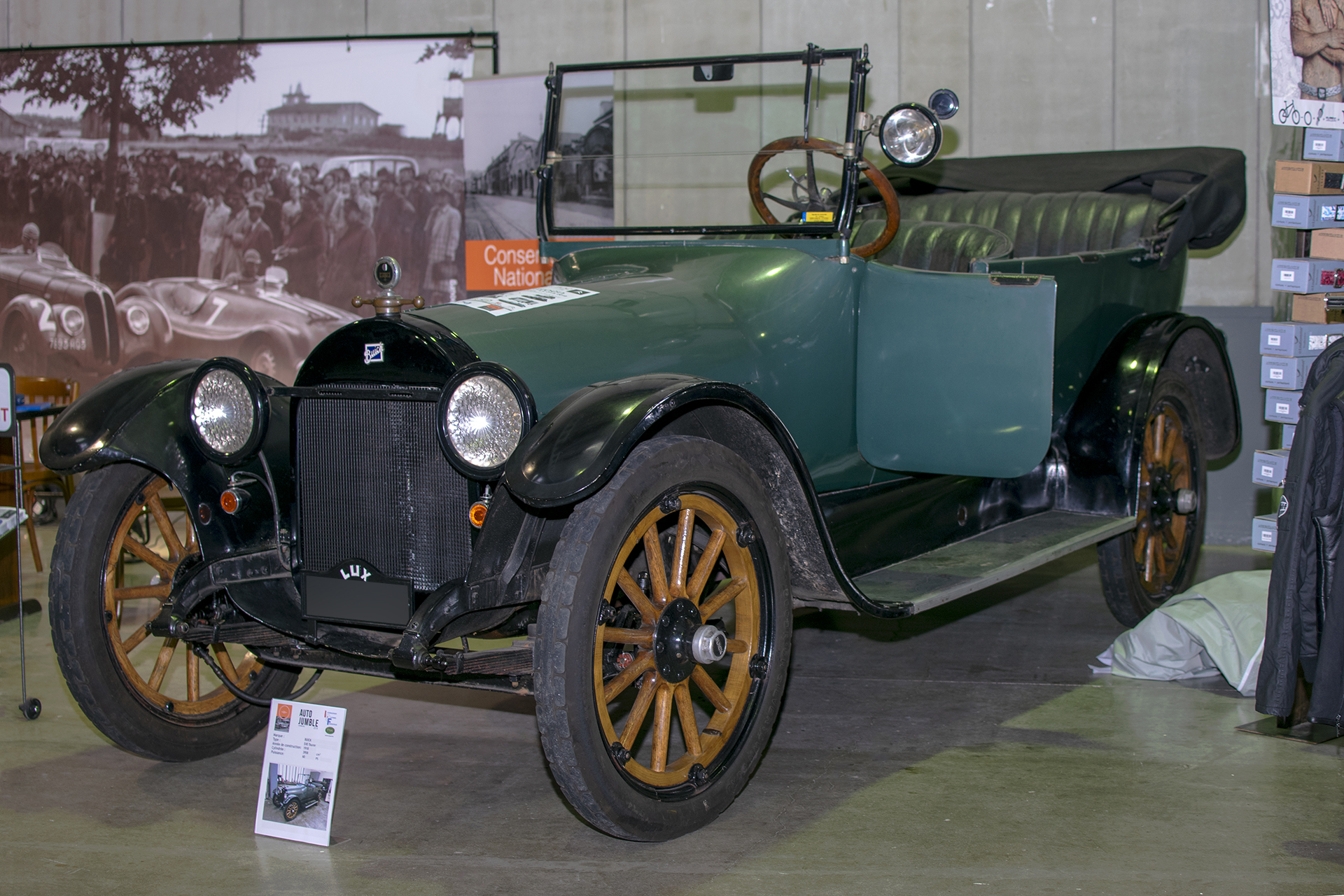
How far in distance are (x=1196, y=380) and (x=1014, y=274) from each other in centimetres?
167

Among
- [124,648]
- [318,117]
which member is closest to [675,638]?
[124,648]

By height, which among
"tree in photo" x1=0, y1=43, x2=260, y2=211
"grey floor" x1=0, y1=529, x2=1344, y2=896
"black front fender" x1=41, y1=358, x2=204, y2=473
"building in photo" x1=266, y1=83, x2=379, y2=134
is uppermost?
"tree in photo" x1=0, y1=43, x2=260, y2=211

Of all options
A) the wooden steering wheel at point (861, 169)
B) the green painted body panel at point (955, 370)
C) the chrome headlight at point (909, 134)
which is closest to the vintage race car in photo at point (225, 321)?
the wooden steering wheel at point (861, 169)

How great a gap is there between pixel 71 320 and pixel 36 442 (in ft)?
3.42

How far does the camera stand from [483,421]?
2479mm

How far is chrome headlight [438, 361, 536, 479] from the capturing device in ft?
8.09

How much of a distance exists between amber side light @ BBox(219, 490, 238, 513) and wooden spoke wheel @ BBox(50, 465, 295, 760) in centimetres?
12

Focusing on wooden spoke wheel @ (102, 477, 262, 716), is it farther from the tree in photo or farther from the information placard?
the tree in photo

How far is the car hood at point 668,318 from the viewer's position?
108 inches

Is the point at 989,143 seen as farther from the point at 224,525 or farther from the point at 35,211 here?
the point at 35,211

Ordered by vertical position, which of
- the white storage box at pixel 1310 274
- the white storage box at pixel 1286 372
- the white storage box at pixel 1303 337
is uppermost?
the white storage box at pixel 1310 274

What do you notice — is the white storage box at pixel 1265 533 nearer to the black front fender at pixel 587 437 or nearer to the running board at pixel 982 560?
the running board at pixel 982 560

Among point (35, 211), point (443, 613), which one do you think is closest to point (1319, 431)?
point (443, 613)

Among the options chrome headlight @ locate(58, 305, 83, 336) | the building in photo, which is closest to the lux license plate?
the building in photo
